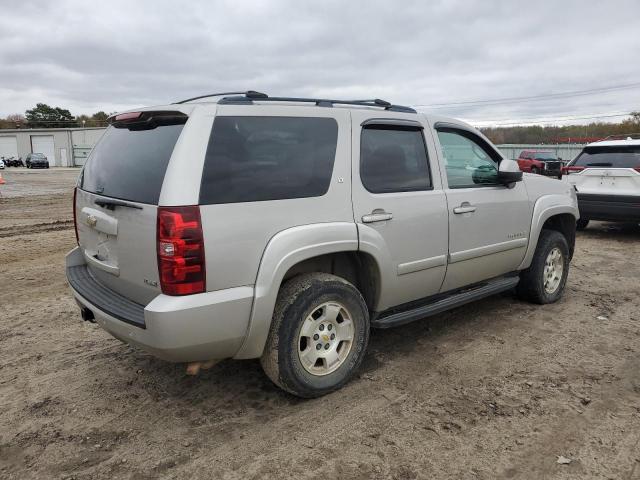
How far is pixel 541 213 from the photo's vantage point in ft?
16.2

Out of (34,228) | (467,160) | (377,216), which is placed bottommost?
(34,228)

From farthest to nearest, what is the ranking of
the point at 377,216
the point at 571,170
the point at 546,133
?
the point at 546,133, the point at 571,170, the point at 377,216

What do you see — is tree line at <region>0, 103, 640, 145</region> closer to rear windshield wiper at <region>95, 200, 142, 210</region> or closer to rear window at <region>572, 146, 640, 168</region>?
rear window at <region>572, 146, 640, 168</region>

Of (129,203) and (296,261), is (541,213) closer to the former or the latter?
(296,261)

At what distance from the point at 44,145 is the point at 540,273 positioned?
214 ft

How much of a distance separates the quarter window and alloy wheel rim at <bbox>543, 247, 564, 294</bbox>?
1.29 meters

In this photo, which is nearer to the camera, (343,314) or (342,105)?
(343,314)

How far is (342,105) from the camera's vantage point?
3.69 meters

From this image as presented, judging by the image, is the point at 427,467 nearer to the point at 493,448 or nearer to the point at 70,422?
the point at 493,448

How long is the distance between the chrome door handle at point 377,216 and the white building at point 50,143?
62259 millimetres

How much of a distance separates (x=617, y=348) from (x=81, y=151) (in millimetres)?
62461

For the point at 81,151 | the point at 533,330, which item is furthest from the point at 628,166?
the point at 81,151

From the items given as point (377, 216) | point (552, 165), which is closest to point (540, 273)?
point (377, 216)

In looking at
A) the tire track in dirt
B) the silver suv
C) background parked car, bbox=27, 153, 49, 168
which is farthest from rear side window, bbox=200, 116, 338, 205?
background parked car, bbox=27, 153, 49, 168
